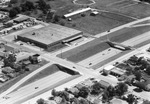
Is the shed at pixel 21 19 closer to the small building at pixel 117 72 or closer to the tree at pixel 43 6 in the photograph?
the tree at pixel 43 6

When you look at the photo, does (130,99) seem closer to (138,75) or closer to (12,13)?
(138,75)

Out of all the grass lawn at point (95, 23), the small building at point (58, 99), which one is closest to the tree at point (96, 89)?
the small building at point (58, 99)

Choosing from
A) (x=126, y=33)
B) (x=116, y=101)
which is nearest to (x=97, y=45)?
(x=126, y=33)

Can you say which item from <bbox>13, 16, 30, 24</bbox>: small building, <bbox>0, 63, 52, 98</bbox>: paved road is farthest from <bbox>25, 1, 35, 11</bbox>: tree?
<bbox>0, 63, 52, 98</bbox>: paved road

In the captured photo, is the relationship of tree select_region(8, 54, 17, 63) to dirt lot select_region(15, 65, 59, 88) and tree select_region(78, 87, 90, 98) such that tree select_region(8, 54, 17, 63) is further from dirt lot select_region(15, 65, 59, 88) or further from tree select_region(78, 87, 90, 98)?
tree select_region(78, 87, 90, 98)

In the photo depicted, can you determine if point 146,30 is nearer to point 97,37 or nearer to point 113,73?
point 97,37

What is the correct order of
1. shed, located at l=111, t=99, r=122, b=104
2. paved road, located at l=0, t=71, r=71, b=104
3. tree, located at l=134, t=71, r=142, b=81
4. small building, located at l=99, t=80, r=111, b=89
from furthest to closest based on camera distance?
tree, located at l=134, t=71, r=142, b=81
small building, located at l=99, t=80, r=111, b=89
paved road, located at l=0, t=71, r=71, b=104
shed, located at l=111, t=99, r=122, b=104

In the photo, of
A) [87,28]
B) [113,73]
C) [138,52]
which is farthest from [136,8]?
[113,73]
